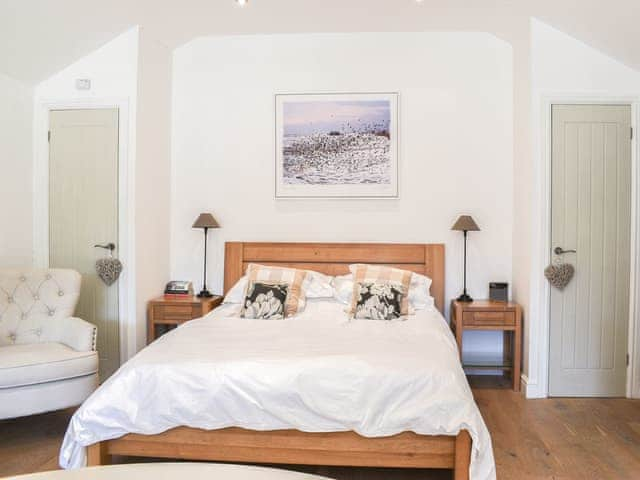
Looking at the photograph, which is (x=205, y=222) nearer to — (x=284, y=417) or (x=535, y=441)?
(x=284, y=417)

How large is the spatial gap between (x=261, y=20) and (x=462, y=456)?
10.9 ft

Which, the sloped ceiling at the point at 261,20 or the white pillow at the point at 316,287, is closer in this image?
the sloped ceiling at the point at 261,20

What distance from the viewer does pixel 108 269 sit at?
354 centimetres

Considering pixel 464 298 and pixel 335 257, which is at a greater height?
pixel 335 257

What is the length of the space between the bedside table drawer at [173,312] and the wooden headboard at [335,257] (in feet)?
1.43

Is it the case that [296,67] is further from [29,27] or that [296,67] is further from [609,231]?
[609,231]

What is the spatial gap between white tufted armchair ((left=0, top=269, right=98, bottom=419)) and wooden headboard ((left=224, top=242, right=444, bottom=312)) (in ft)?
4.05

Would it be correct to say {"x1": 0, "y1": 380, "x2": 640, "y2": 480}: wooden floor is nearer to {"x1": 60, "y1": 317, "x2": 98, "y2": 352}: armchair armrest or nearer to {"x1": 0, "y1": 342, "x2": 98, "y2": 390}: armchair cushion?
{"x1": 0, "y1": 342, "x2": 98, "y2": 390}: armchair cushion

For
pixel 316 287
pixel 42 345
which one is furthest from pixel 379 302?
pixel 42 345

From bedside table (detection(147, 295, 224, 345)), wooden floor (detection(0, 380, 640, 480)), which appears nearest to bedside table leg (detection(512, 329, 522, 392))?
wooden floor (detection(0, 380, 640, 480))

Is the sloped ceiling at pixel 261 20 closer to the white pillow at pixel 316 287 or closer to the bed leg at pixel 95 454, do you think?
the white pillow at pixel 316 287

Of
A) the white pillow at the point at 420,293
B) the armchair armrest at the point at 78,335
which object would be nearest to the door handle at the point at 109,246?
the armchair armrest at the point at 78,335

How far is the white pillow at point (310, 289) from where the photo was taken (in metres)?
3.62

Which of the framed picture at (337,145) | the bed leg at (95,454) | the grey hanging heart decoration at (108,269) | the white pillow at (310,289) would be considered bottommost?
the bed leg at (95,454)
